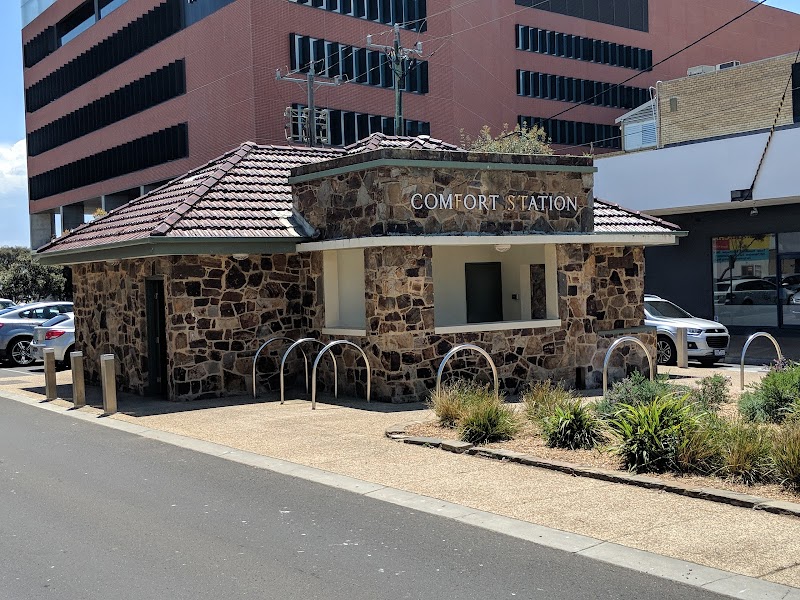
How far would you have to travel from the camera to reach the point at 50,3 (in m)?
65.6

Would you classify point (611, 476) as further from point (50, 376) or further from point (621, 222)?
point (50, 376)

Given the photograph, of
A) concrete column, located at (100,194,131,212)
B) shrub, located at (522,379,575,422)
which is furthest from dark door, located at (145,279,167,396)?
concrete column, located at (100,194,131,212)

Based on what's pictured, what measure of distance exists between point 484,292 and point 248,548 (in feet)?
40.3

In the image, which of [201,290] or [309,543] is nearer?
[309,543]

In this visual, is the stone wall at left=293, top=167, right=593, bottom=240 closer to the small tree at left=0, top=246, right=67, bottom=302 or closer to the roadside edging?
the roadside edging

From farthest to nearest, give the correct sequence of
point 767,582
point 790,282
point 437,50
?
point 437,50 → point 790,282 → point 767,582

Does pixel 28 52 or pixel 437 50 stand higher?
pixel 28 52

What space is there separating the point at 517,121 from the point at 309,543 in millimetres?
53854

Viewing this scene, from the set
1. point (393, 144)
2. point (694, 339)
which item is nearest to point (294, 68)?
point (393, 144)

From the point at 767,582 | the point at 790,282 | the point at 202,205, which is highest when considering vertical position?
the point at 202,205

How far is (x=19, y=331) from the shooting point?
83.4ft

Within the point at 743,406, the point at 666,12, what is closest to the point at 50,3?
the point at 666,12

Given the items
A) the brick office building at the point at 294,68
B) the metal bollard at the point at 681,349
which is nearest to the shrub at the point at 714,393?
the metal bollard at the point at 681,349

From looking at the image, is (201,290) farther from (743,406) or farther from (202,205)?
(743,406)
